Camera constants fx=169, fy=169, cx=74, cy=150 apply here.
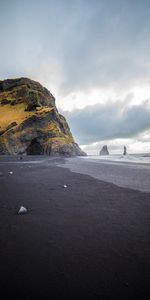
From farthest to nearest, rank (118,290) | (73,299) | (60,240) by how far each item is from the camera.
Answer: (60,240)
(118,290)
(73,299)

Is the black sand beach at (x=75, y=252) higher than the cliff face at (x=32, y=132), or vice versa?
the cliff face at (x=32, y=132)

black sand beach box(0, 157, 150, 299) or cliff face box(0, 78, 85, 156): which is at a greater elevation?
cliff face box(0, 78, 85, 156)

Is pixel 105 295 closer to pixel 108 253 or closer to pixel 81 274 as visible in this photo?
pixel 81 274

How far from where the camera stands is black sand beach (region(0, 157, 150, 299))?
2.10 m

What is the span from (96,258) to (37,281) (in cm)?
99

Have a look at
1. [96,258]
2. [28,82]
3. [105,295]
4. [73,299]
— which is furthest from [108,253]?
[28,82]

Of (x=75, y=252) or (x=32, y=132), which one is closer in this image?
(x=75, y=252)

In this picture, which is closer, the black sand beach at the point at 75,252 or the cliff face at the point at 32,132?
the black sand beach at the point at 75,252

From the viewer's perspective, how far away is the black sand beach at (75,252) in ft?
6.90

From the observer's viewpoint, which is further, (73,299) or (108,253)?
(108,253)

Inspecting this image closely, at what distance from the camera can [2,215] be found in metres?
4.48

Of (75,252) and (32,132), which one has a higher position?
(32,132)

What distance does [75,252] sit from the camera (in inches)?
114

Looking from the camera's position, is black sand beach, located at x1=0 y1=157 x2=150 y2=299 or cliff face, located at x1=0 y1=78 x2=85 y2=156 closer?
black sand beach, located at x1=0 y1=157 x2=150 y2=299
